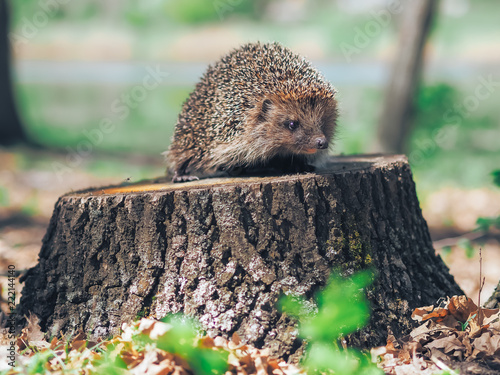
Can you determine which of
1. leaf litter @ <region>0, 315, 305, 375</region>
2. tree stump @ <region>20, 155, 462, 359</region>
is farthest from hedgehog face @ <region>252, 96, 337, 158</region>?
leaf litter @ <region>0, 315, 305, 375</region>

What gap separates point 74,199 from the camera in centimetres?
442

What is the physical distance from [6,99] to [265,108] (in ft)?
40.9

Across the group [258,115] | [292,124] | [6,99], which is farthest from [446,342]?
[6,99]

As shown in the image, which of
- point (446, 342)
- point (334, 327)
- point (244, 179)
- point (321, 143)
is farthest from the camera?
point (321, 143)

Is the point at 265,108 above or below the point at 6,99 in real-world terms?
below

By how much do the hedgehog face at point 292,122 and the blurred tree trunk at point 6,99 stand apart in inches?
470

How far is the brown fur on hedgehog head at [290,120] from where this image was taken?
527 cm

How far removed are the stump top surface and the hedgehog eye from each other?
0.49 meters

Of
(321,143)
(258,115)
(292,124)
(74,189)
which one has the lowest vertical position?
(74,189)

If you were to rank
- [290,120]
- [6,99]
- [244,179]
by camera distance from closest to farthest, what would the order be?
[244,179] < [290,120] < [6,99]

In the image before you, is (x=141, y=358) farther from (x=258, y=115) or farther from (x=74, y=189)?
(x=74, y=189)

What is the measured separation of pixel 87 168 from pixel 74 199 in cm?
1000

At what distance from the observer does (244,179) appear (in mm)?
4684

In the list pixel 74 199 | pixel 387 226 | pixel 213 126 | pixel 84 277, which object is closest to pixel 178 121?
pixel 213 126
